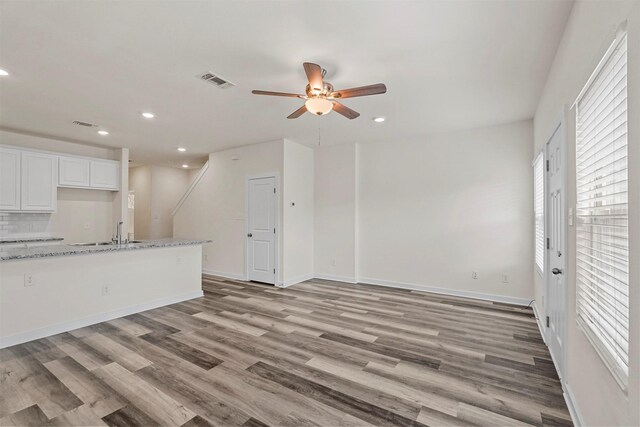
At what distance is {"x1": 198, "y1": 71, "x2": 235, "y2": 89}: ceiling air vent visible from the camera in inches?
118

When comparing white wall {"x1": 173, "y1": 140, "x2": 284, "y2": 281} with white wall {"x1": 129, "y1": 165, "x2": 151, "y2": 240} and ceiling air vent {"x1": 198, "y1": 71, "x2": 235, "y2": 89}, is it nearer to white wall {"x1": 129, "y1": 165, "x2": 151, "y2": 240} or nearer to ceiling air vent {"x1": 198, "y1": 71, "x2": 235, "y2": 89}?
white wall {"x1": 129, "y1": 165, "x2": 151, "y2": 240}

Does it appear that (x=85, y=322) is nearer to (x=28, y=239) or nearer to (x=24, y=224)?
(x=28, y=239)

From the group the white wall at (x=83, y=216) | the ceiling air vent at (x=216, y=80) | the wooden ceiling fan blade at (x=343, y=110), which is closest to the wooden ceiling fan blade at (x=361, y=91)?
the wooden ceiling fan blade at (x=343, y=110)

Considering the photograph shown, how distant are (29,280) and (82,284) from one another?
0.49 m

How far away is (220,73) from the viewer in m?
2.95

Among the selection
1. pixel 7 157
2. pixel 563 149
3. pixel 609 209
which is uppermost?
pixel 7 157

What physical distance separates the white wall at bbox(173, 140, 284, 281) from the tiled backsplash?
8.04 ft

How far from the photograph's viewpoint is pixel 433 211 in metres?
5.09

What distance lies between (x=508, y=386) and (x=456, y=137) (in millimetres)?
3726

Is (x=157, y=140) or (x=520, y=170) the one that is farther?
(x=157, y=140)

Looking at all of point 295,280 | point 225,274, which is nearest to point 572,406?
point 295,280

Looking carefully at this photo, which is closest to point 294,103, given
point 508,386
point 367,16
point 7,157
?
point 367,16

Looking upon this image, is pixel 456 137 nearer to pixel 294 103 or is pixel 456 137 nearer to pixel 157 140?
pixel 294 103

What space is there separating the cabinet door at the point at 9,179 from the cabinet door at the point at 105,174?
1.04 metres
